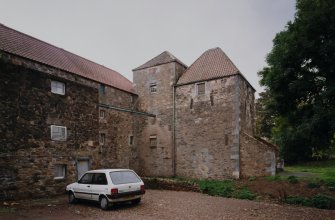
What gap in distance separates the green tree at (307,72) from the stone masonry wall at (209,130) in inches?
131

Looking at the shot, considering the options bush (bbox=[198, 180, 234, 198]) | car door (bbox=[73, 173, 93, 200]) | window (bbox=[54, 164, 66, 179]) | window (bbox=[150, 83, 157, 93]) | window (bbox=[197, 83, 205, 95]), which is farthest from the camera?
window (bbox=[150, 83, 157, 93])

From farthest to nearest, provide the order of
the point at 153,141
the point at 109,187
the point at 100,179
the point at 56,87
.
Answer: the point at 153,141 < the point at 56,87 < the point at 100,179 < the point at 109,187

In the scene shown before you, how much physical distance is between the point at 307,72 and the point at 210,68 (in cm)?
763

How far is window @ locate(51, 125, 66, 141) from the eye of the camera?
14844 millimetres

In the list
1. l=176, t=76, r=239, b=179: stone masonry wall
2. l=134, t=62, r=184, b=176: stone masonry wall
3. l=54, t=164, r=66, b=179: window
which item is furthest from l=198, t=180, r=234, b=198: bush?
l=54, t=164, r=66, b=179: window

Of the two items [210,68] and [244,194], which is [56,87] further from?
[244,194]

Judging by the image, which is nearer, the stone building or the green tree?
the stone building

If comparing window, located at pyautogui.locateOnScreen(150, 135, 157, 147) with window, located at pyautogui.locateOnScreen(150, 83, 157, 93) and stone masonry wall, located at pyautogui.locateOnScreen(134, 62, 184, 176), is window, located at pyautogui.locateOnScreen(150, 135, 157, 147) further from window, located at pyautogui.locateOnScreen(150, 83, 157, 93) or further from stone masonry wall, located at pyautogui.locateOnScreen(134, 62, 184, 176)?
window, located at pyautogui.locateOnScreen(150, 83, 157, 93)

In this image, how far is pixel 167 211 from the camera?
34.0 ft

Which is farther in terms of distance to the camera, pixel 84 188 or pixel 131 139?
pixel 131 139

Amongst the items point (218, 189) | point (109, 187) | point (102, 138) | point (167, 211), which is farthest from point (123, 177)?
point (102, 138)

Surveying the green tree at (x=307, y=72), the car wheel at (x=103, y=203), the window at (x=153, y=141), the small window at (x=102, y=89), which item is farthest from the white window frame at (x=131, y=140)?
the car wheel at (x=103, y=203)

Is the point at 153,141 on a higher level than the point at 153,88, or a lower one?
lower

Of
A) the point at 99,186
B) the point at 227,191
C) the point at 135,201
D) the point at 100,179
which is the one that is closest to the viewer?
the point at 99,186
